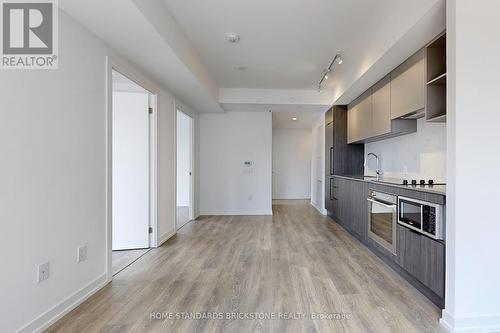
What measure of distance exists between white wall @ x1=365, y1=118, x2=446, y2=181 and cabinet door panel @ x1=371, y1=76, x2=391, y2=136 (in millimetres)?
352

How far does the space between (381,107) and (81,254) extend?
12.9ft

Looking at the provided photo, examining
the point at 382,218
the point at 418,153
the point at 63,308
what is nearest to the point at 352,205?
the point at 382,218

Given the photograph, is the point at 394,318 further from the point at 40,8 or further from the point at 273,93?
the point at 273,93

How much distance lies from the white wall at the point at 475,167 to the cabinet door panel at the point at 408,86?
2.71 feet

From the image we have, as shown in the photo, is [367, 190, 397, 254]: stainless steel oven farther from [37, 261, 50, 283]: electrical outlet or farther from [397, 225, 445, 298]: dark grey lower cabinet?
[37, 261, 50, 283]: electrical outlet

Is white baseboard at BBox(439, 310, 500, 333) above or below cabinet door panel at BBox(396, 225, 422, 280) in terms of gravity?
below

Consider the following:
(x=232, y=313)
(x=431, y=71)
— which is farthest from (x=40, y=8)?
(x=431, y=71)

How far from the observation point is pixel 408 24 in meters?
2.23

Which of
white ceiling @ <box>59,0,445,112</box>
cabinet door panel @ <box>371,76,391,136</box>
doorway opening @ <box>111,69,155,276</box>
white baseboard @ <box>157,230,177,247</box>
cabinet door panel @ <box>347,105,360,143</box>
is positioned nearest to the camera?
white ceiling @ <box>59,0,445,112</box>

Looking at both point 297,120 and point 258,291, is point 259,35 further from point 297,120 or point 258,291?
point 297,120

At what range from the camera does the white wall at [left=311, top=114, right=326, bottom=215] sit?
19.8 ft

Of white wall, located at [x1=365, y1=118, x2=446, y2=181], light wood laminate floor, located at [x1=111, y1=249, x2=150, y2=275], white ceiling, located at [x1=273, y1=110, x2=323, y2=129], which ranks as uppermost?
white ceiling, located at [x1=273, y1=110, x2=323, y2=129]

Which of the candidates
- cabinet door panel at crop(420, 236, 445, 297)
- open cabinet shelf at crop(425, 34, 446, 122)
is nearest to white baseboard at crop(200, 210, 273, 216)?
cabinet door panel at crop(420, 236, 445, 297)

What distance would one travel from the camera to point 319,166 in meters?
6.57
